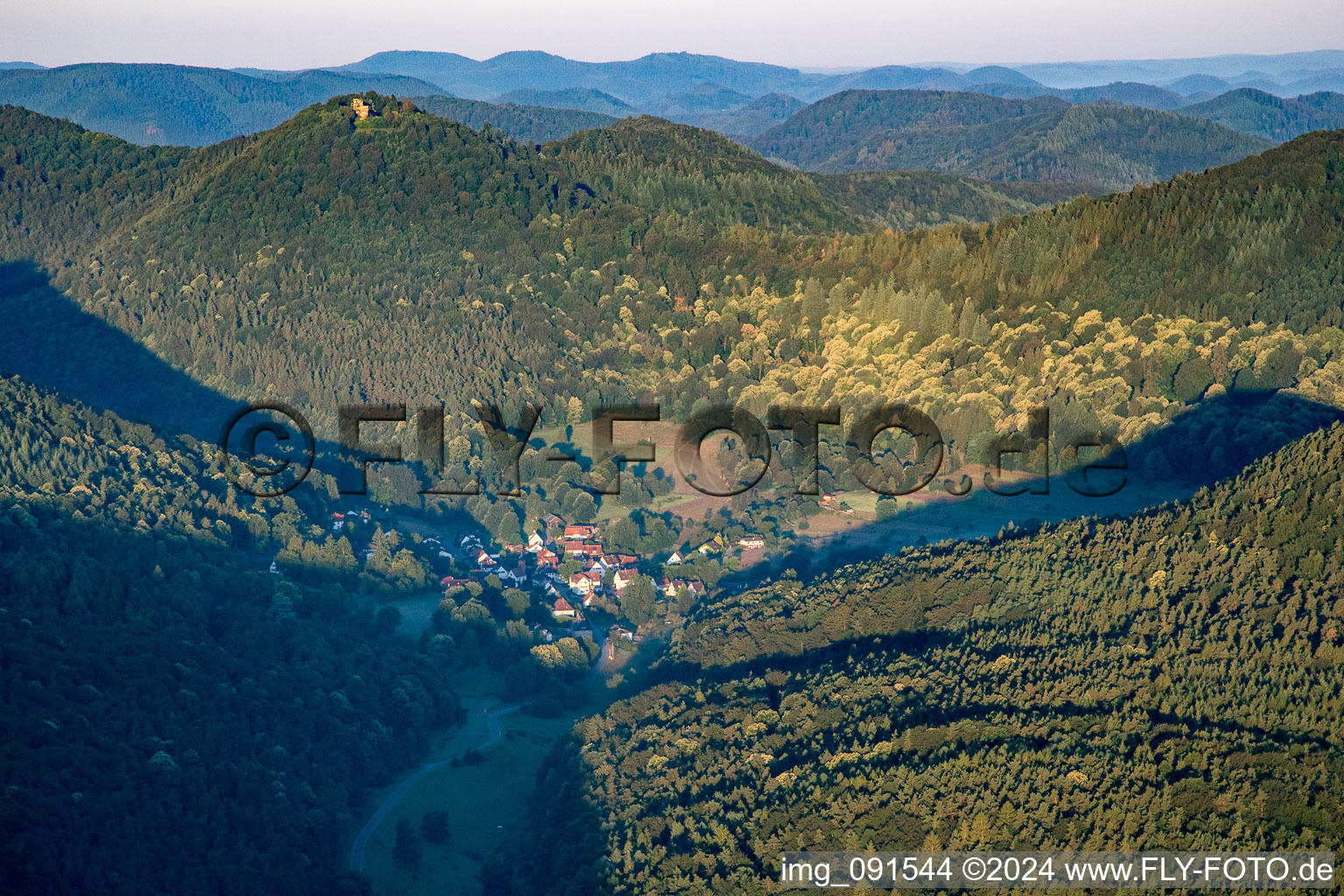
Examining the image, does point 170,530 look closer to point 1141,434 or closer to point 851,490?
point 851,490

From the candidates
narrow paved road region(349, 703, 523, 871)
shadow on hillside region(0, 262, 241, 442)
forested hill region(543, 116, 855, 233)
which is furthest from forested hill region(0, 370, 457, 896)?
forested hill region(543, 116, 855, 233)

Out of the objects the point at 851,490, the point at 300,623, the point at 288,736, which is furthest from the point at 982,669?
the point at 851,490

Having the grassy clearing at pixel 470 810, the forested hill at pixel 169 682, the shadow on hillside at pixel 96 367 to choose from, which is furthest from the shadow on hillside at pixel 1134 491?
the shadow on hillside at pixel 96 367

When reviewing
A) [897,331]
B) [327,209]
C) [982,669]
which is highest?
[327,209]

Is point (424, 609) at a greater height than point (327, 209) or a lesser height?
lesser

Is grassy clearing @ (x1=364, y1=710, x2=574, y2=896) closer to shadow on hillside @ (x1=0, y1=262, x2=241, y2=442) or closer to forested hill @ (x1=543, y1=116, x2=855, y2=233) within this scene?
shadow on hillside @ (x1=0, y1=262, x2=241, y2=442)

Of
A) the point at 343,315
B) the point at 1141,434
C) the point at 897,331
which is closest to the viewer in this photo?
the point at 1141,434

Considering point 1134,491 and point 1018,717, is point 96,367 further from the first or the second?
point 1018,717
